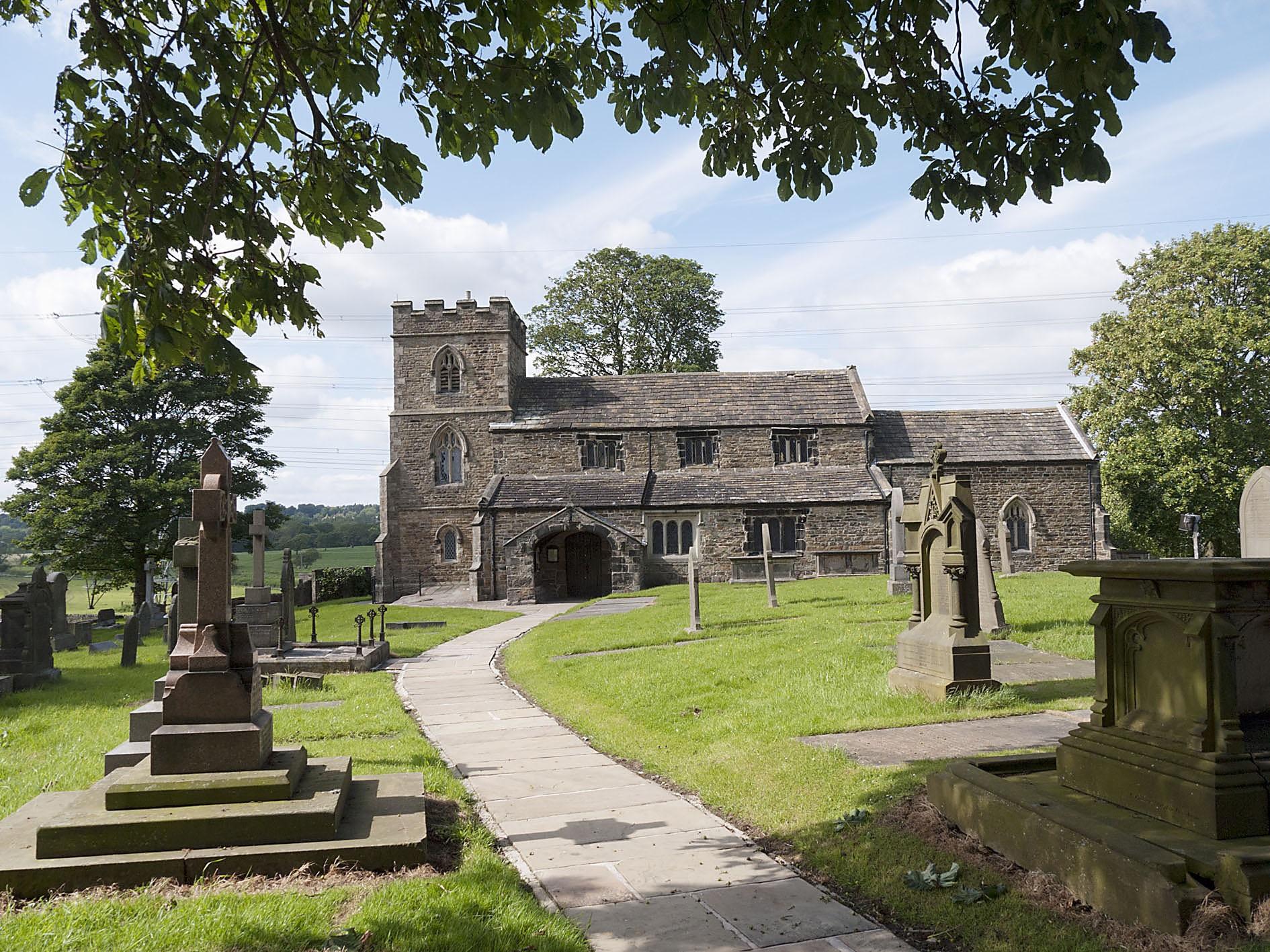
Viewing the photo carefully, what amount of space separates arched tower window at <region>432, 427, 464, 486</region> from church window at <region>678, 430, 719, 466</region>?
29.5 ft

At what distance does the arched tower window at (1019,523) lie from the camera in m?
32.8

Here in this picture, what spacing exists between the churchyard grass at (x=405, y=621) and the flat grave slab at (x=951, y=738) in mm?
11622

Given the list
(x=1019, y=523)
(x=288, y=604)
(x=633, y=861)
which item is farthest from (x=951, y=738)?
(x=1019, y=523)

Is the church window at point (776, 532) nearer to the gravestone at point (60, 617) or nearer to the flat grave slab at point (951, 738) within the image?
the gravestone at point (60, 617)

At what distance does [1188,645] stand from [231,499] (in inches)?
242

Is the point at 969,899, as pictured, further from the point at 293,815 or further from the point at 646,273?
the point at 646,273

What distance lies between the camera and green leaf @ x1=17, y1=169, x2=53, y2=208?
15.6ft

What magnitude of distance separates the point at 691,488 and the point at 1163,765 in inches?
1128

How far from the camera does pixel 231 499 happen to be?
6.52 m

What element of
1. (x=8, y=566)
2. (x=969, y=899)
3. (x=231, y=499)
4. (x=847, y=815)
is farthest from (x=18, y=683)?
(x=8, y=566)

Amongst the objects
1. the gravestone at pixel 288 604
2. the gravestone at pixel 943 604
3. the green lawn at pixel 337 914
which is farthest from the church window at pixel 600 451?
the green lawn at pixel 337 914

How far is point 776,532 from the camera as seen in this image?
32312mm

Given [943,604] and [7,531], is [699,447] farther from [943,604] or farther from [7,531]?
[7,531]

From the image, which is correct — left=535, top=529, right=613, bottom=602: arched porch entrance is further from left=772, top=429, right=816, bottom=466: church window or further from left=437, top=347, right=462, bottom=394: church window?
left=437, top=347, right=462, bottom=394: church window
